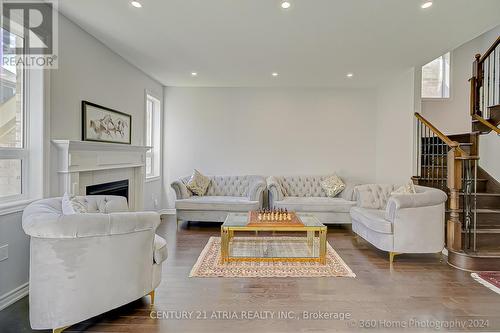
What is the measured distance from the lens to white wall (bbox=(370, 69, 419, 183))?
5.10 metres

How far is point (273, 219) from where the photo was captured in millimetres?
3830

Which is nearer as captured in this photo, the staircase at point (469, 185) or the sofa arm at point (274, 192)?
the staircase at point (469, 185)

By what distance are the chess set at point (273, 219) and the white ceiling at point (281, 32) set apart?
2.28 meters

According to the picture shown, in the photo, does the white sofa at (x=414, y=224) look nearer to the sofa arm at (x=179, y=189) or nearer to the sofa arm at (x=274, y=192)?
the sofa arm at (x=274, y=192)

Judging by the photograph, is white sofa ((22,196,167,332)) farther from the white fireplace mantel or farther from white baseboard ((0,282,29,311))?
the white fireplace mantel

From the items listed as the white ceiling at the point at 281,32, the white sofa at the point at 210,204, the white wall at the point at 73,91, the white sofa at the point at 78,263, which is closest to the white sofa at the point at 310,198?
the white sofa at the point at 210,204

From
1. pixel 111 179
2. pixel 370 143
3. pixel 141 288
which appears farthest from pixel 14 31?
pixel 370 143

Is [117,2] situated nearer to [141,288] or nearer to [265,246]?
[141,288]

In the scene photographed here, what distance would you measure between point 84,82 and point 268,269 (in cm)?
315

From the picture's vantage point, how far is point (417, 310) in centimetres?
250

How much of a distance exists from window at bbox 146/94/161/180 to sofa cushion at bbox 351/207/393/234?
4016mm

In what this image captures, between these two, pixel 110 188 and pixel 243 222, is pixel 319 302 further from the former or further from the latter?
pixel 110 188

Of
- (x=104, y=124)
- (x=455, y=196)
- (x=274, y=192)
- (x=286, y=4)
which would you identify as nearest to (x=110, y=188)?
(x=104, y=124)

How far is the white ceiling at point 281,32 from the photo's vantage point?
9.81 ft
